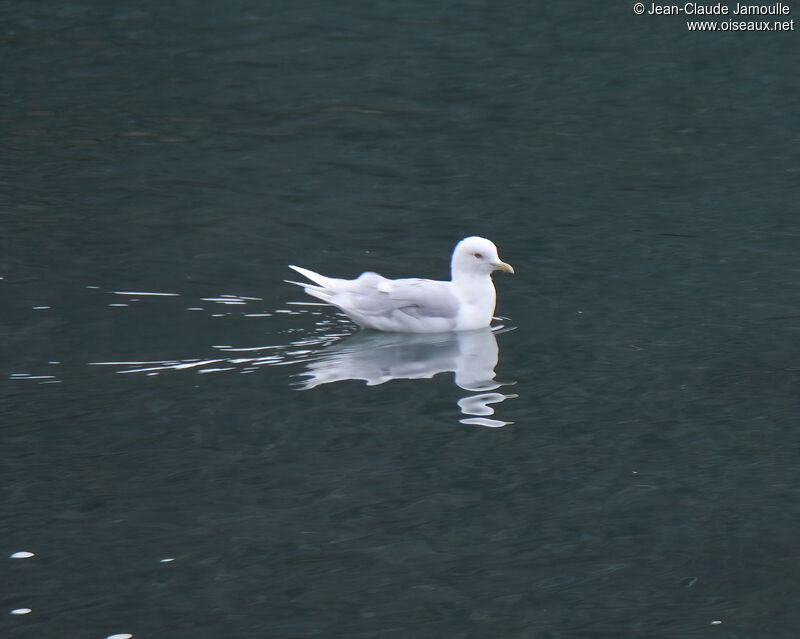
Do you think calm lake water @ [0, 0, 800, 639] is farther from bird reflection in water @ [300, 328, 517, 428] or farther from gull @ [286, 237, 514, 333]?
gull @ [286, 237, 514, 333]

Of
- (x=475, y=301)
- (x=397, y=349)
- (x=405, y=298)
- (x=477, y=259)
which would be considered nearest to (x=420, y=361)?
(x=397, y=349)

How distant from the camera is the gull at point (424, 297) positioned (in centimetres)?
1048

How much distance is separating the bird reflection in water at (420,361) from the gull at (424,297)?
0.10 metres

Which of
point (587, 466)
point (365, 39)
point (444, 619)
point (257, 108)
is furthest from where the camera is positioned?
point (365, 39)

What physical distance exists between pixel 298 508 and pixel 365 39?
13323 mm

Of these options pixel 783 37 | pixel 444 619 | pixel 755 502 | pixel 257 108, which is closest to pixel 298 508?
pixel 444 619

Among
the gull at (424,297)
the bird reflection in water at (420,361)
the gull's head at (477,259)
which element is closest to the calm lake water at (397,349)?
the bird reflection in water at (420,361)

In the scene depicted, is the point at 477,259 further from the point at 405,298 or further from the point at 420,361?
the point at 420,361

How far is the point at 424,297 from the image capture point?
34.6ft

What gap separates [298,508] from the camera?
7598mm

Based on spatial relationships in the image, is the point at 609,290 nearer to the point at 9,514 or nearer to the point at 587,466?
the point at 587,466

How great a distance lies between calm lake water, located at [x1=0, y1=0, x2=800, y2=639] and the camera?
6.89 meters

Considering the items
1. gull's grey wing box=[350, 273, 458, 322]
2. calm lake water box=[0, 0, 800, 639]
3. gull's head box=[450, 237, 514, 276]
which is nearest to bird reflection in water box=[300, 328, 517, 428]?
calm lake water box=[0, 0, 800, 639]

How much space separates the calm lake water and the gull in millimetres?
151
